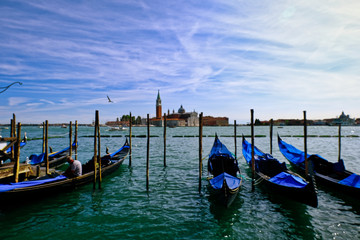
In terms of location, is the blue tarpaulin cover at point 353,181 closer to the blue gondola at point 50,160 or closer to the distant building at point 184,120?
the blue gondola at point 50,160

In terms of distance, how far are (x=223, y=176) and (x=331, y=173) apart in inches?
197

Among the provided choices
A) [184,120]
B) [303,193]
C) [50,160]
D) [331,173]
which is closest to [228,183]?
[303,193]

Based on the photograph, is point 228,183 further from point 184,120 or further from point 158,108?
point 158,108

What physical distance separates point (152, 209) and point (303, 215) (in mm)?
4131

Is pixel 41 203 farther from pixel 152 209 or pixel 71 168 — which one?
pixel 152 209

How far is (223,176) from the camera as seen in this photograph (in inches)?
268

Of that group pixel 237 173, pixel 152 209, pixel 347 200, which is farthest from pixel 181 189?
pixel 347 200

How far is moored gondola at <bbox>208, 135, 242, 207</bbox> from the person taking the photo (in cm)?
590

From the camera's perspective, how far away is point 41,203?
6.63 metres

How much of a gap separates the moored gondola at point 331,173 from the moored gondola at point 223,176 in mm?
2499

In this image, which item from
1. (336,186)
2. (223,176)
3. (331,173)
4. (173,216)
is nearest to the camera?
(173,216)

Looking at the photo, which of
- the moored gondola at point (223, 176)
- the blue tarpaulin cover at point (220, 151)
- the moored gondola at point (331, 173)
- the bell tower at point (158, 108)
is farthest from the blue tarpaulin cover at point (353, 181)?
the bell tower at point (158, 108)

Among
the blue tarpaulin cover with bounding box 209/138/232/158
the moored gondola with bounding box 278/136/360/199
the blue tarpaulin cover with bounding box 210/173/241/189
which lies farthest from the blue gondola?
the moored gondola with bounding box 278/136/360/199

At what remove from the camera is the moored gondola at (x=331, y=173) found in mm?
6277
